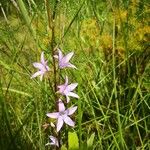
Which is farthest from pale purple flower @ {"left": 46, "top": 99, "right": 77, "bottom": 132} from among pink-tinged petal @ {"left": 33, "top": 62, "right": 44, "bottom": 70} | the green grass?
the green grass

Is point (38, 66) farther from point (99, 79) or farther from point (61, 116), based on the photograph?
point (99, 79)

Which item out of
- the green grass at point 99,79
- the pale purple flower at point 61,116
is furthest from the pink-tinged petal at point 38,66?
the green grass at point 99,79

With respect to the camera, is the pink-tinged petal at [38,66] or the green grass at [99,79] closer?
the pink-tinged petal at [38,66]

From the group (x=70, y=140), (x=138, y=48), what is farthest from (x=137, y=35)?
(x=70, y=140)

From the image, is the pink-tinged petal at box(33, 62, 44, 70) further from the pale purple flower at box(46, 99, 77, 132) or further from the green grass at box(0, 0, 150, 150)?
the green grass at box(0, 0, 150, 150)

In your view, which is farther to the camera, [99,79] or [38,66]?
[99,79]

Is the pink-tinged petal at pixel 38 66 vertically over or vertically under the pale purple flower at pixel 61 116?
over

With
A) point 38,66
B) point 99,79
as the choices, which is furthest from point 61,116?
point 99,79

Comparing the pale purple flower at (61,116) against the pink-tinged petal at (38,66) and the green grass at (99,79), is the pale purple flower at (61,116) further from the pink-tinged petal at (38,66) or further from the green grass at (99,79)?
the green grass at (99,79)

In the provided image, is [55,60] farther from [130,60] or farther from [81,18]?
[81,18]

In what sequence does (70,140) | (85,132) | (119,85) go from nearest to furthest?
(70,140), (85,132), (119,85)

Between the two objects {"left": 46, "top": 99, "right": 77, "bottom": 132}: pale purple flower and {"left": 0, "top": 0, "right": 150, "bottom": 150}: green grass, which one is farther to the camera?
{"left": 0, "top": 0, "right": 150, "bottom": 150}: green grass
